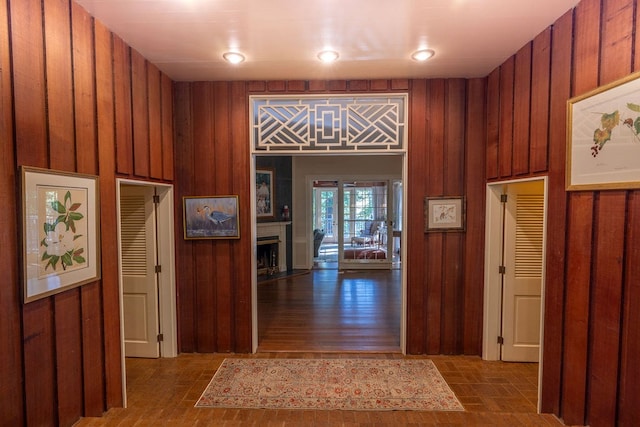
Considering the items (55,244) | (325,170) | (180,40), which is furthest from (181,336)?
(325,170)

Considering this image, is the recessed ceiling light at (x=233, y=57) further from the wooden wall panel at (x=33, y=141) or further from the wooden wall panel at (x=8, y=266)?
the wooden wall panel at (x=8, y=266)

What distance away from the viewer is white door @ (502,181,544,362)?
3053mm

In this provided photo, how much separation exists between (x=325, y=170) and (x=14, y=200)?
6243mm

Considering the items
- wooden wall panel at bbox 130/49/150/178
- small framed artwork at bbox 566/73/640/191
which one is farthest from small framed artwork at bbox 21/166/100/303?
small framed artwork at bbox 566/73/640/191

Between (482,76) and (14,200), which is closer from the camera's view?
(14,200)

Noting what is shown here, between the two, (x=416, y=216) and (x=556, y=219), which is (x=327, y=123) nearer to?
(x=416, y=216)

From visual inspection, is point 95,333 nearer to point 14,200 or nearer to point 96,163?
point 14,200

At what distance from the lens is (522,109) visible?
8.62 ft

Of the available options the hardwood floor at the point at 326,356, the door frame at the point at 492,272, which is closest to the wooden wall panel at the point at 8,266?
the hardwood floor at the point at 326,356

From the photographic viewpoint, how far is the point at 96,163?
2.20 meters

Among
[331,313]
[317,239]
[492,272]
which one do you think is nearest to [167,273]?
[331,313]

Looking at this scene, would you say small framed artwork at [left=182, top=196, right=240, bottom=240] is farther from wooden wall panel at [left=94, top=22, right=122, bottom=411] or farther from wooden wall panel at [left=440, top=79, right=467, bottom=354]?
wooden wall panel at [left=440, top=79, right=467, bottom=354]

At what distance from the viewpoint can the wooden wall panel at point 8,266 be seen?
1.55 metres

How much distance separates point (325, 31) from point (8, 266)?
2571 mm
